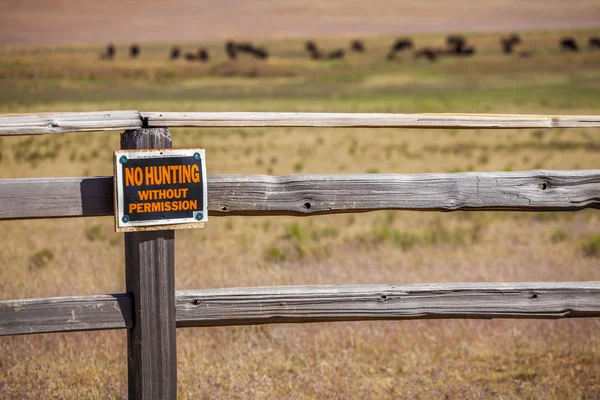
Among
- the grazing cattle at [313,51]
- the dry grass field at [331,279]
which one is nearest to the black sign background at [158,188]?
the dry grass field at [331,279]

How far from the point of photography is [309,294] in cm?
355

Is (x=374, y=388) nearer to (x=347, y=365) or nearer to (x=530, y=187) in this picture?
(x=347, y=365)

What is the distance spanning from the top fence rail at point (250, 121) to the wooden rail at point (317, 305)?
823mm

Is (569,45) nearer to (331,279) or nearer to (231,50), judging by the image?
(231,50)

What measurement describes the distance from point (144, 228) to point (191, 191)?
0.28 meters

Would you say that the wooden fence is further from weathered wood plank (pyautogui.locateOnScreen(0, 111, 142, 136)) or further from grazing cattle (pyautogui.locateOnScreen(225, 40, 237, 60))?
grazing cattle (pyautogui.locateOnScreen(225, 40, 237, 60))

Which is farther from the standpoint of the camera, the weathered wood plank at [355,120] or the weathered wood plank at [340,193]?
the weathered wood plank at [355,120]

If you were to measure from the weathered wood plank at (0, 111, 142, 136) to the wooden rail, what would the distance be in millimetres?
804

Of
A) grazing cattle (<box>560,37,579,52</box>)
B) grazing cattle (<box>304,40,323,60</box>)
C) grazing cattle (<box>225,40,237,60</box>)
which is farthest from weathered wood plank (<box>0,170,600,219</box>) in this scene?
grazing cattle (<box>225,40,237,60</box>)

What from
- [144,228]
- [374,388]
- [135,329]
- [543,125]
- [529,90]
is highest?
[529,90]

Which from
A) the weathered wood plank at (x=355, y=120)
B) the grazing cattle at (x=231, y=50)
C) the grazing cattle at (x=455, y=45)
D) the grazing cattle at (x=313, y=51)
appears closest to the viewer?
the weathered wood plank at (x=355, y=120)

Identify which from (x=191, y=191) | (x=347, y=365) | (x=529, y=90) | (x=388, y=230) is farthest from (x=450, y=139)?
(x=529, y=90)

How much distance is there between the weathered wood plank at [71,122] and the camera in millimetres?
3176

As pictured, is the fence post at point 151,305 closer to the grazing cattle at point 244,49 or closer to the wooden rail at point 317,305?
the wooden rail at point 317,305
